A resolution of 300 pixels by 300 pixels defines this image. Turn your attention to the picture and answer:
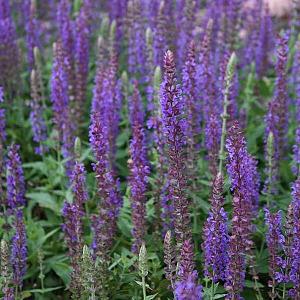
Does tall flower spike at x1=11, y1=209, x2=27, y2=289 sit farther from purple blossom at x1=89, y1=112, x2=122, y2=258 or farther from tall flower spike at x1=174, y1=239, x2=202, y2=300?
tall flower spike at x1=174, y1=239, x2=202, y2=300

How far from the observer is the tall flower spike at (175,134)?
187 inches

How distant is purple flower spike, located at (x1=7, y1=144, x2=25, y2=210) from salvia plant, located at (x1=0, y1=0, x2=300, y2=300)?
0.02 m

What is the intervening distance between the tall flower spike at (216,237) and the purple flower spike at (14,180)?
6.86ft

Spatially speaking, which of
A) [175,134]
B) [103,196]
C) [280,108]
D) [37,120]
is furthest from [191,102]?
[37,120]

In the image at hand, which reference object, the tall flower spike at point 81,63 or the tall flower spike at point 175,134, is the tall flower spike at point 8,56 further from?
the tall flower spike at point 175,134

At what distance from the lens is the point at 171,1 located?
9.14 metres

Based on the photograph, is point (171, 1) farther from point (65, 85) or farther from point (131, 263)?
point (131, 263)

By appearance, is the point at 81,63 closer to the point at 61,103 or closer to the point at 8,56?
the point at 8,56

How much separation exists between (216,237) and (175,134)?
0.82 m

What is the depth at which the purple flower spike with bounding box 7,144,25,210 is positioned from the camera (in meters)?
6.08

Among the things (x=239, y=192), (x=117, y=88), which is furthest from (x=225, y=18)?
(x=239, y=192)

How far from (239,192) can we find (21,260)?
7.00ft

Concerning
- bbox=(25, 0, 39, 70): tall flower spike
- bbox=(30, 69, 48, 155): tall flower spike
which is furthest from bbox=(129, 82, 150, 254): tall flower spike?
bbox=(25, 0, 39, 70): tall flower spike

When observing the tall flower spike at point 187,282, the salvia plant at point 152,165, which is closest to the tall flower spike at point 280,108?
the salvia plant at point 152,165
